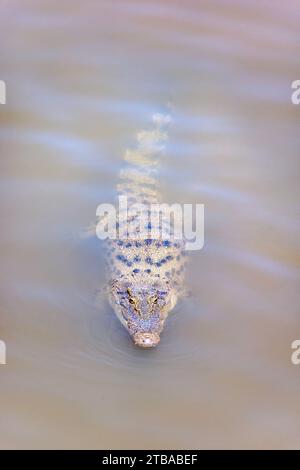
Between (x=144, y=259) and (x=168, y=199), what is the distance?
510 mm

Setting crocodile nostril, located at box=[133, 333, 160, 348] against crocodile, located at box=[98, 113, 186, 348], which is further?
crocodile, located at box=[98, 113, 186, 348]

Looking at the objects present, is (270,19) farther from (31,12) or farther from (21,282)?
(21,282)

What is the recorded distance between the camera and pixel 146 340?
3.56 metres

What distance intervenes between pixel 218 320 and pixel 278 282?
0.51 m

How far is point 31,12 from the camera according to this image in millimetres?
4398

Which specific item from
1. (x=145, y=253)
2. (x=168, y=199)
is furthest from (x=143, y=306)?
(x=168, y=199)

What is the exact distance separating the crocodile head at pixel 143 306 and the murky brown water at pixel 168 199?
86mm

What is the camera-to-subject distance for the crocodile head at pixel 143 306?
370 cm

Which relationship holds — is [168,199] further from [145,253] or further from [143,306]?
[143,306]

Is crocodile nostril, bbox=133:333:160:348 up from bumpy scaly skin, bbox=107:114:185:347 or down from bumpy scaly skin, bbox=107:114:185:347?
down

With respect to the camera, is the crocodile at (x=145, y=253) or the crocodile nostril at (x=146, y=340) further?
the crocodile at (x=145, y=253)

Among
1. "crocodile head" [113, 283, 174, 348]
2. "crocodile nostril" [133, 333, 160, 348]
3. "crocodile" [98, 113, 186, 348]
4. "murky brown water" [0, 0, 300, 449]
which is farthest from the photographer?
"crocodile" [98, 113, 186, 348]

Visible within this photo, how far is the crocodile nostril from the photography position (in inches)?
→ 140

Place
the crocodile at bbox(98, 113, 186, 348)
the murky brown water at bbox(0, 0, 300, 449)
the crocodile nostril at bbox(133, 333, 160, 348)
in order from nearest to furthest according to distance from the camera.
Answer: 1. the murky brown water at bbox(0, 0, 300, 449)
2. the crocodile nostril at bbox(133, 333, 160, 348)
3. the crocodile at bbox(98, 113, 186, 348)
